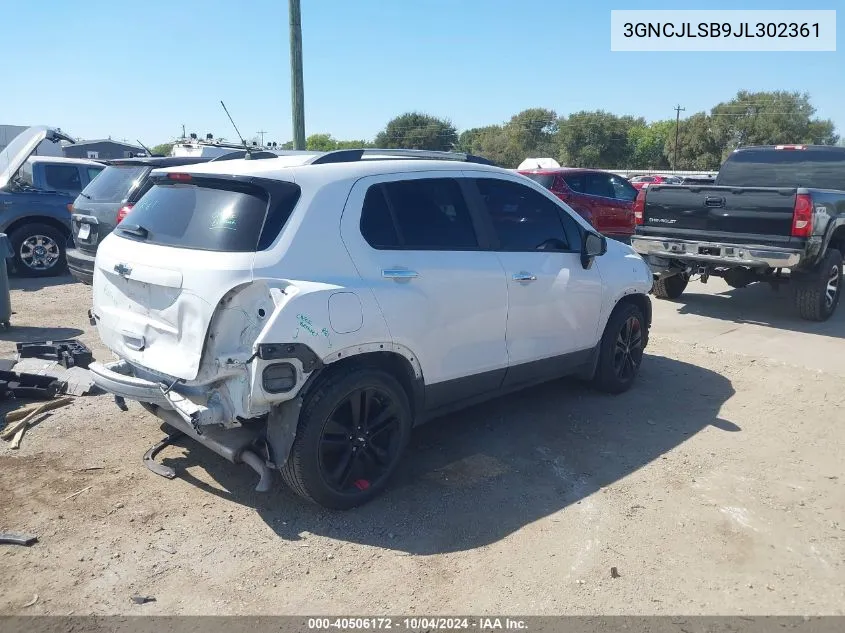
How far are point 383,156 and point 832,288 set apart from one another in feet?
22.6

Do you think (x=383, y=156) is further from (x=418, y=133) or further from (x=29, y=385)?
(x=418, y=133)

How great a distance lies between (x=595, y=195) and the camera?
13.1 meters

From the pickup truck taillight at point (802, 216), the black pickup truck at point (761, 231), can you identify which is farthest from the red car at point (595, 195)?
the pickup truck taillight at point (802, 216)

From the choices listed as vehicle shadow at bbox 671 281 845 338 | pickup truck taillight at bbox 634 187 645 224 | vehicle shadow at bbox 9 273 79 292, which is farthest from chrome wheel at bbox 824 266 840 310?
vehicle shadow at bbox 9 273 79 292

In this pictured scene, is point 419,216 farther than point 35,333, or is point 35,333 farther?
point 35,333

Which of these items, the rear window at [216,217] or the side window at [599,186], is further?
the side window at [599,186]

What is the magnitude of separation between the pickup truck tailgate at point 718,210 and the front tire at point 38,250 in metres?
8.69

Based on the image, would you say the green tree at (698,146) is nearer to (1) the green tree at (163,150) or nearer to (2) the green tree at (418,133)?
(2) the green tree at (418,133)

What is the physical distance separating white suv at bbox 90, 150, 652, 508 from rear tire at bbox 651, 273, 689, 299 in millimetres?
5635

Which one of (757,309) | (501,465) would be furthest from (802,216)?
(501,465)

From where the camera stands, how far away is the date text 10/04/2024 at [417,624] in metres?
2.96

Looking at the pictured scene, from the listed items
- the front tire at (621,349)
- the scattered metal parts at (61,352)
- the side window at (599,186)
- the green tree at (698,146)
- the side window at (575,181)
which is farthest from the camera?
the green tree at (698,146)

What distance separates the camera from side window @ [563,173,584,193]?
12766 mm

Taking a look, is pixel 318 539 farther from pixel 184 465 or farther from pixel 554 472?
pixel 554 472
